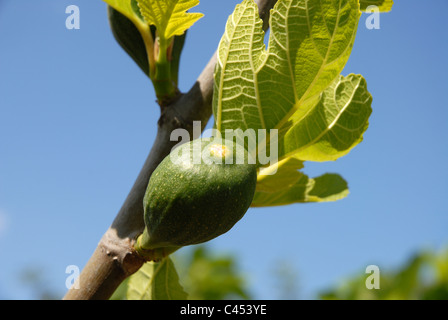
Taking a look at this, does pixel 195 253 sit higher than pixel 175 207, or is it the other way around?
pixel 175 207

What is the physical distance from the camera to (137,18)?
1296 mm

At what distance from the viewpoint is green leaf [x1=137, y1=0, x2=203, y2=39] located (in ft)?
3.67

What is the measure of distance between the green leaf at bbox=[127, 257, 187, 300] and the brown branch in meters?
0.33

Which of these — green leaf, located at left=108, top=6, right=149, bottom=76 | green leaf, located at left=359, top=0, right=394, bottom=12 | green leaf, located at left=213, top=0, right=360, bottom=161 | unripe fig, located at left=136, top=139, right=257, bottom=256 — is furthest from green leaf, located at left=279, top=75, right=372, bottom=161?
green leaf, located at left=108, top=6, right=149, bottom=76

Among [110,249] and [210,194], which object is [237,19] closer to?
[210,194]

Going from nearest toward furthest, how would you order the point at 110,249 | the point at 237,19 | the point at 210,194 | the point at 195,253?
the point at 210,194, the point at 237,19, the point at 110,249, the point at 195,253

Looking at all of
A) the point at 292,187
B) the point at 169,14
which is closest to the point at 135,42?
the point at 169,14

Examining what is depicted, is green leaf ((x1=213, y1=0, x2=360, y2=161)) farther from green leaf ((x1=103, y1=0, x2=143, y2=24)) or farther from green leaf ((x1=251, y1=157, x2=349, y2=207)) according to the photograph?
green leaf ((x1=103, y1=0, x2=143, y2=24))

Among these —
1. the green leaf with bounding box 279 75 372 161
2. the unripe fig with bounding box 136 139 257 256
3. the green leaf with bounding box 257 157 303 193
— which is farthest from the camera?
the green leaf with bounding box 257 157 303 193

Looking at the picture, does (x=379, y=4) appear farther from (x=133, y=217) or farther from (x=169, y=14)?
(x=133, y=217)

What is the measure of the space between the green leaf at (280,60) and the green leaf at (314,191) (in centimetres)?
32
